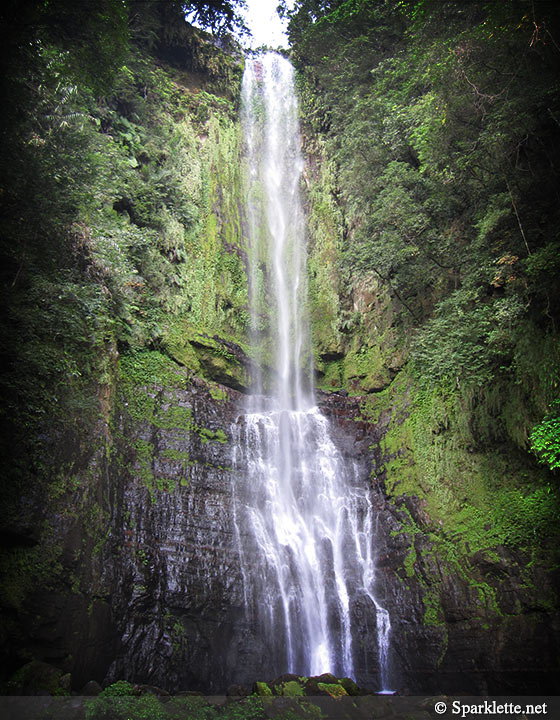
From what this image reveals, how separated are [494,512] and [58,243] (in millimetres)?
10141

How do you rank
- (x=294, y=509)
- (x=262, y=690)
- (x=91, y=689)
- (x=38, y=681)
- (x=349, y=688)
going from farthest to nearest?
1. (x=294, y=509)
2. (x=349, y=688)
3. (x=262, y=690)
4. (x=91, y=689)
5. (x=38, y=681)

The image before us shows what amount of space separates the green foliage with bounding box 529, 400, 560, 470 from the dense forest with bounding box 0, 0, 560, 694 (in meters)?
0.04

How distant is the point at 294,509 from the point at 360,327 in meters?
7.27

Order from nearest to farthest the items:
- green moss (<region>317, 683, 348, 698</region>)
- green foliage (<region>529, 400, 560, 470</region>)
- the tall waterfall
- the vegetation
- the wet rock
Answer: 1. the wet rock
2. green foliage (<region>529, 400, 560, 470</region>)
3. green moss (<region>317, 683, 348, 698</region>)
4. the vegetation
5. the tall waterfall

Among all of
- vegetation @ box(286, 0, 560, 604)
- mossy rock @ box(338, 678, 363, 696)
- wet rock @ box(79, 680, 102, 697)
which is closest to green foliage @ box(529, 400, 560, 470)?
vegetation @ box(286, 0, 560, 604)

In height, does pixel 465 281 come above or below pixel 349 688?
above

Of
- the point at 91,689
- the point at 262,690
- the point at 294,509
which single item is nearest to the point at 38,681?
the point at 91,689

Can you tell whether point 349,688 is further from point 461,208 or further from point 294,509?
point 461,208

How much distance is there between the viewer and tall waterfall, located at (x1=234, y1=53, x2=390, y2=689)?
9.77 meters

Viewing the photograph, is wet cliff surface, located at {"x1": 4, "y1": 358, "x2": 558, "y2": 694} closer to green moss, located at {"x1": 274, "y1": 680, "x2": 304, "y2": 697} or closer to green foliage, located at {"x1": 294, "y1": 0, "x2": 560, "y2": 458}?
green moss, located at {"x1": 274, "y1": 680, "x2": 304, "y2": 697}

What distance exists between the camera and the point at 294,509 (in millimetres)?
12055

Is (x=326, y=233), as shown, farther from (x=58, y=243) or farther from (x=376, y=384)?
(x=58, y=243)

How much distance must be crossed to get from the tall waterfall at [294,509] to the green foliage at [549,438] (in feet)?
17.1

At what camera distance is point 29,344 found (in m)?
7.00
